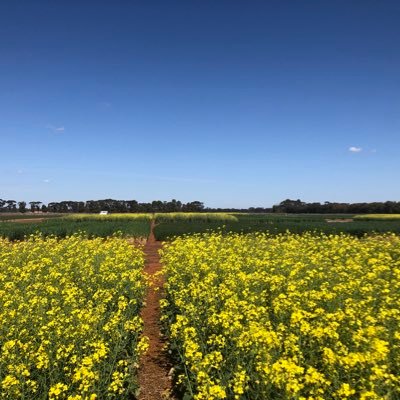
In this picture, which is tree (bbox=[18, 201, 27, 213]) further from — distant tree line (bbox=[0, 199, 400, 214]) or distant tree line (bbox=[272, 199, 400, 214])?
distant tree line (bbox=[272, 199, 400, 214])

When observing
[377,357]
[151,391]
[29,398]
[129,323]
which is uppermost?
[377,357]

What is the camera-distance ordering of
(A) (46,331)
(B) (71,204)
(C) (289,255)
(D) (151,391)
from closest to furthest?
(A) (46,331)
(D) (151,391)
(C) (289,255)
(B) (71,204)

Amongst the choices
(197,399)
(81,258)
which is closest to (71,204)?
(81,258)

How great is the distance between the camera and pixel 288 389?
11.7ft

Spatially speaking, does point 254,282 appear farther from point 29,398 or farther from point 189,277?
point 29,398

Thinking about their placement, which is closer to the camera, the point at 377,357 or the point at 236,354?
the point at 377,357

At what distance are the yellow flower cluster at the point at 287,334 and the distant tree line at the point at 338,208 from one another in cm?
8528

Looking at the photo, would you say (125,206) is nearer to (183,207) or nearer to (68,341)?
(183,207)

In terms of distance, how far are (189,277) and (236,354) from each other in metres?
4.98

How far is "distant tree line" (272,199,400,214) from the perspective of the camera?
86.8 metres

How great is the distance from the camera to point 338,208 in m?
103

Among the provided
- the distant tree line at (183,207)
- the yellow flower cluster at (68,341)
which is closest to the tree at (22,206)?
the distant tree line at (183,207)

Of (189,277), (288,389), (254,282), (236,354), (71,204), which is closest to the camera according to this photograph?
(288,389)

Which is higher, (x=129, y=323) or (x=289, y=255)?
(x=289, y=255)
